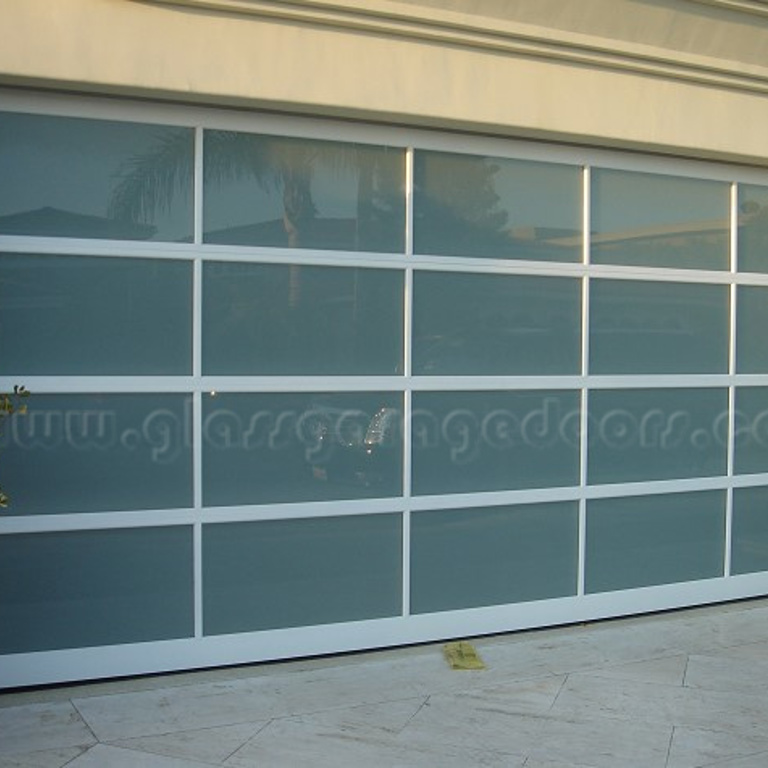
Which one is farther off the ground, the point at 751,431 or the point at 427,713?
the point at 751,431

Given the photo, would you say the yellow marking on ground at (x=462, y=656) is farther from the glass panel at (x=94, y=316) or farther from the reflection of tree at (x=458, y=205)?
the reflection of tree at (x=458, y=205)

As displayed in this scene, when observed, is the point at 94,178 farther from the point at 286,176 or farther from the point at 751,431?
the point at 751,431

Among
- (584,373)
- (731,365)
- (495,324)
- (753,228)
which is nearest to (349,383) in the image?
(495,324)

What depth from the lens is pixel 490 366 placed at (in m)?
6.64

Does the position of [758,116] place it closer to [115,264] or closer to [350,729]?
[115,264]

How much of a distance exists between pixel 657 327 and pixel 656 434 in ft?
2.35

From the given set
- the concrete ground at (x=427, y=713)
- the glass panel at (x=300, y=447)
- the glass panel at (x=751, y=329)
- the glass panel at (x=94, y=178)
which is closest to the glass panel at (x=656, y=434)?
the glass panel at (x=751, y=329)

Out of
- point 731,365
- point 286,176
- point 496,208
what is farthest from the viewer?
point 731,365

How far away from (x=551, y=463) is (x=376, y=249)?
1802 mm

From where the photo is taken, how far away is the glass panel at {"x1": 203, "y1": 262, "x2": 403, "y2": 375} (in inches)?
232

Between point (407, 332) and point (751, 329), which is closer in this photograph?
point (407, 332)

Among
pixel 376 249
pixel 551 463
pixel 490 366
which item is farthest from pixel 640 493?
pixel 376 249

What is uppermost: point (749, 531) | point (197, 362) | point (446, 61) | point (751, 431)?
point (446, 61)

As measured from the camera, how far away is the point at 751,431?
25.5 feet
